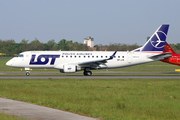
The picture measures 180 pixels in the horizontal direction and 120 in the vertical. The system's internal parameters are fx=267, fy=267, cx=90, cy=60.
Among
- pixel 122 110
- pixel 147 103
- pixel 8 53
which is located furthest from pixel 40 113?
pixel 8 53

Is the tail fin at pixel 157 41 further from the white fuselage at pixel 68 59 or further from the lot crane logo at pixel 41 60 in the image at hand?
the lot crane logo at pixel 41 60

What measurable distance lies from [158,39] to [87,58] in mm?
12103

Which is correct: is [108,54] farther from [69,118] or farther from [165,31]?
[69,118]

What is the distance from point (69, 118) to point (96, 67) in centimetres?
2860

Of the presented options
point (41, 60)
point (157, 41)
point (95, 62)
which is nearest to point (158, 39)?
point (157, 41)

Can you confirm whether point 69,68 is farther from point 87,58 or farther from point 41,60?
point 41,60

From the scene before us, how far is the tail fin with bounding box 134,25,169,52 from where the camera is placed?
4262cm

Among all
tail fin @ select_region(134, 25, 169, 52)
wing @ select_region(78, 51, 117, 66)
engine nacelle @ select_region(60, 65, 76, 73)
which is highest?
tail fin @ select_region(134, 25, 169, 52)

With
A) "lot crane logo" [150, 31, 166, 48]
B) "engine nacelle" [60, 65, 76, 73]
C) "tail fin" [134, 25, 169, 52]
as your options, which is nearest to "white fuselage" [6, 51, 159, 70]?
"engine nacelle" [60, 65, 76, 73]

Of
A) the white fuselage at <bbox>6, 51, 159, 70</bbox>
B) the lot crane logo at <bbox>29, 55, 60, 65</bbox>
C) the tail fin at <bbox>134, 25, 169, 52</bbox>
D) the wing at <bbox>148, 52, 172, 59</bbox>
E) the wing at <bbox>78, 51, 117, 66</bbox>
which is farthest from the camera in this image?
the tail fin at <bbox>134, 25, 169, 52</bbox>

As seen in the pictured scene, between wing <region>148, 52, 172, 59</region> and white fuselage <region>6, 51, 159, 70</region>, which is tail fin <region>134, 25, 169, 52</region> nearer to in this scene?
white fuselage <region>6, 51, 159, 70</region>

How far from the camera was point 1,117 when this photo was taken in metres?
10.9

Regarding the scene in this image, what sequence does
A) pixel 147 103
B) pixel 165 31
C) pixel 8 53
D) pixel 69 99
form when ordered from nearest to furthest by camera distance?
pixel 147 103
pixel 69 99
pixel 165 31
pixel 8 53

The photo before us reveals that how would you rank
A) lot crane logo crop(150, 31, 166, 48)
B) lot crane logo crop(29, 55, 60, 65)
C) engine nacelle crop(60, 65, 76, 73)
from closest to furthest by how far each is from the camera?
engine nacelle crop(60, 65, 76, 73), lot crane logo crop(29, 55, 60, 65), lot crane logo crop(150, 31, 166, 48)
